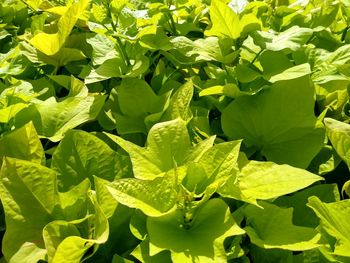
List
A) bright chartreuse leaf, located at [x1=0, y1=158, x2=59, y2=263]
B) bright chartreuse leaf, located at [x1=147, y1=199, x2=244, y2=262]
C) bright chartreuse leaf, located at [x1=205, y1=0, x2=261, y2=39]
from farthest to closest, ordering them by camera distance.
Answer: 1. bright chartreuse leaf, located at [x1=205, y1=0, x2=261, y2=39]
2. bright chartreuse leaf, located at [x1=0, y1=158, x2=59, y2=263]
3. bright chartreuse leaf, located at [x1=147, y1=199, x2=244, y2=262]

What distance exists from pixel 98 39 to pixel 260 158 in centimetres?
61

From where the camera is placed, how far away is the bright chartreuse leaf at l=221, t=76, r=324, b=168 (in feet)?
3.73

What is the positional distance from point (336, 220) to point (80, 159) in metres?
0.55

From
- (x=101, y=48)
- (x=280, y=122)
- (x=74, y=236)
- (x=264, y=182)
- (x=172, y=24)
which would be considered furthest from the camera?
(x=172, y=24)

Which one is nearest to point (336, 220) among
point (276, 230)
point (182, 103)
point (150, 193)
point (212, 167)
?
point (276, 230)

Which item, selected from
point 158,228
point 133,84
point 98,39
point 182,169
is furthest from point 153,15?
point 158,228

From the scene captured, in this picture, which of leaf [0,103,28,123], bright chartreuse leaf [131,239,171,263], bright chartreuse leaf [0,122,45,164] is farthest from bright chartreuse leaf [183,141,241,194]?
leaf [0,103,28,123]

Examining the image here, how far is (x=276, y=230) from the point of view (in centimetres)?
91

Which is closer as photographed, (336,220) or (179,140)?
(336,220)

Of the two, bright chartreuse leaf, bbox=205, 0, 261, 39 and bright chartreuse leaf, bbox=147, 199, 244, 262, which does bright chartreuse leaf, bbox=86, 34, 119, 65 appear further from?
bright chartreuse leaf, bbox=147, 199, 244, 262

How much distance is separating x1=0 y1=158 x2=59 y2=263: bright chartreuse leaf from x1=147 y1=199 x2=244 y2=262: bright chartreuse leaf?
0.77 ft

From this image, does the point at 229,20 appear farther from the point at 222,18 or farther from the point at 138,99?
the point at 138,99

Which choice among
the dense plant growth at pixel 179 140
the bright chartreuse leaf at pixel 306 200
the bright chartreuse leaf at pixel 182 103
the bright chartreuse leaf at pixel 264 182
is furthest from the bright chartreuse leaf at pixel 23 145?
the bright chartreuse leaf at pixel 306 200

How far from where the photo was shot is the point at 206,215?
0.90 meters
